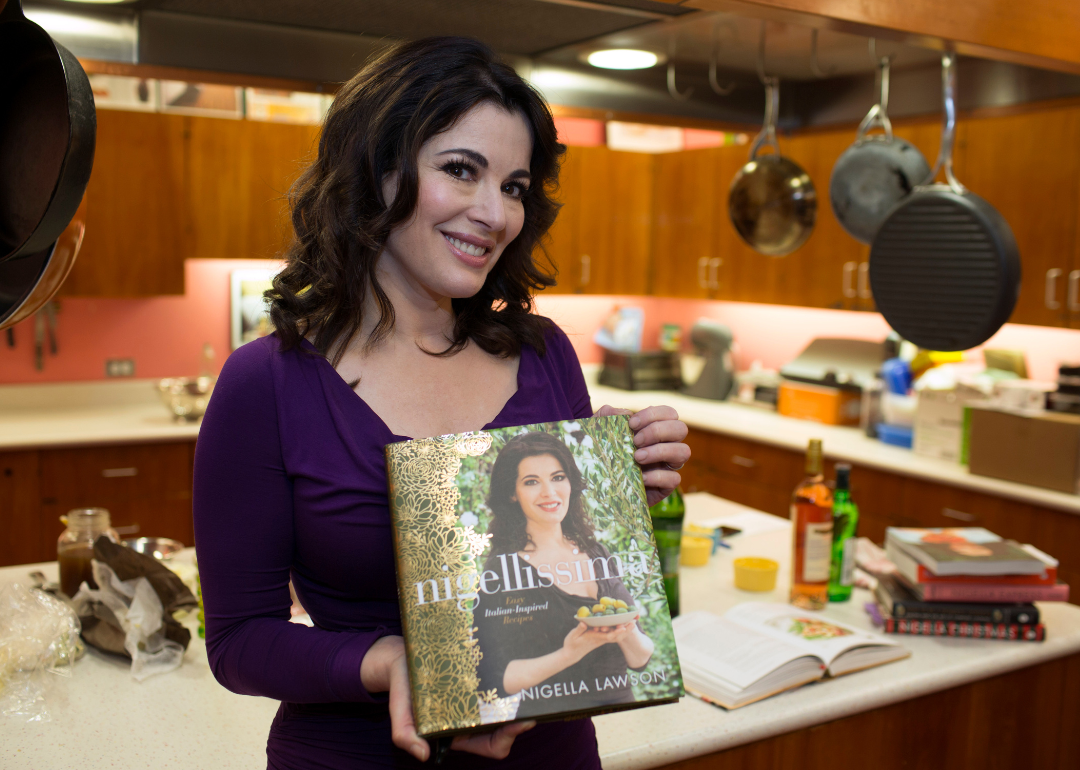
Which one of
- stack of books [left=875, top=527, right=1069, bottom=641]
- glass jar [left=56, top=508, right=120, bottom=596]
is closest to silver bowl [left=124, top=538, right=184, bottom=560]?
glass jar [left=56, top=508, right=120, bottom=596]

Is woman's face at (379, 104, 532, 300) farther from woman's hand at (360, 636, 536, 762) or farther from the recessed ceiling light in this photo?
the recessed ceiling light

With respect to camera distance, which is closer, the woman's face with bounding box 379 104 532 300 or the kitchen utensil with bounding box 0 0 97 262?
the kitchen utensil with bounding box 0 0 97 262

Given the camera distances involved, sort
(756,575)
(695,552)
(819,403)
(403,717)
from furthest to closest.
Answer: (819,403) < (695,552) < (756,575) < (403,717)

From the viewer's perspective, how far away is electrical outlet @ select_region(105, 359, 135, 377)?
420 cm

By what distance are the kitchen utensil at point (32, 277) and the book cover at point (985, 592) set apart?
5.07 feet

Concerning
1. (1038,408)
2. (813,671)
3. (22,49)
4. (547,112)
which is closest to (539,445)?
(547,112)

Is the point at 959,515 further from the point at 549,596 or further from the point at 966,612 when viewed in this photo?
the point at 549,596

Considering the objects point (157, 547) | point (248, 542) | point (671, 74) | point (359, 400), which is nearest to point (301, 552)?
point (248, 542)

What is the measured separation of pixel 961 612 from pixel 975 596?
4 centimetres

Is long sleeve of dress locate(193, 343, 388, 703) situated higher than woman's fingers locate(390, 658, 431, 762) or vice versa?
long sleeve of dress locate(193, 343, 388, 703)

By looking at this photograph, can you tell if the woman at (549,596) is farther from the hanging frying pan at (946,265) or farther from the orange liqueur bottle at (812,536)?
the hanging frying pan at (946,265)

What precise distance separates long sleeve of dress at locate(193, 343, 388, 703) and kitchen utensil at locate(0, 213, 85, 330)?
0.64 feet

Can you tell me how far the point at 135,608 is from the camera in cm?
154

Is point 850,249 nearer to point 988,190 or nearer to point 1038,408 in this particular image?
point 988,190
